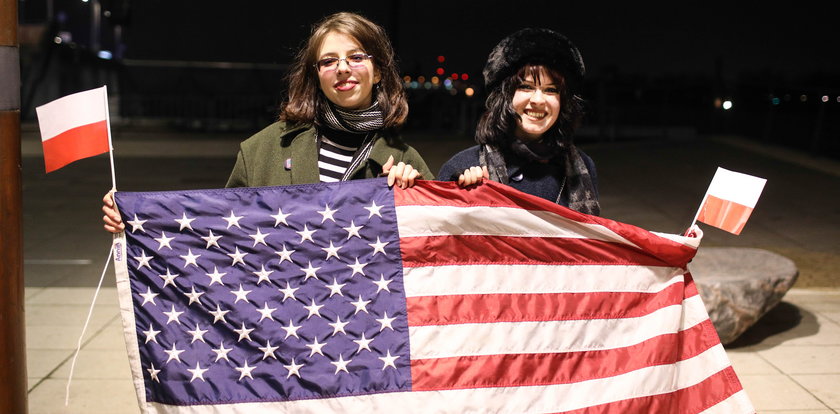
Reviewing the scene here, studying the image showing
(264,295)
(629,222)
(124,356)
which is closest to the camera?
(264,295)

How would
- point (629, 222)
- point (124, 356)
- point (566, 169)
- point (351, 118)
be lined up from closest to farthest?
point (351, 118)
point (566, 169)
point (124, 356)
point (629, 222)

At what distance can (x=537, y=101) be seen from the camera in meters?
3.22

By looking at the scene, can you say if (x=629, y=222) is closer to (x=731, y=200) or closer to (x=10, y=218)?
(x=731, y=200)

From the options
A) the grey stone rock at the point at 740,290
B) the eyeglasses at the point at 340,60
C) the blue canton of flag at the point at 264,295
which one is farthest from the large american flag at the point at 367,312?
the grey stone rock at the point at 740,290

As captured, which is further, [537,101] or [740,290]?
[740,290]

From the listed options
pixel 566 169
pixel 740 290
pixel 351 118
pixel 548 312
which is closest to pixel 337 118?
pixel 351 118

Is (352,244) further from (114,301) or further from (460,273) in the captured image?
(114,301)

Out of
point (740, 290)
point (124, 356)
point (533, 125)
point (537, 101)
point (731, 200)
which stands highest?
point (537, 101)

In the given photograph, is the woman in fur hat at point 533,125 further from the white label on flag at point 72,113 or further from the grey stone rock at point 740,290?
the grey stone rock at point 740,290

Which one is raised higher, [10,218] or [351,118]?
[351,118]

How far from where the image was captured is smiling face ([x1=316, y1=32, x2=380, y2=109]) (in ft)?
10.1

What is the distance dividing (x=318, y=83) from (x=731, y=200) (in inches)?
69.7

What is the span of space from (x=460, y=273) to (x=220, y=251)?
940mm

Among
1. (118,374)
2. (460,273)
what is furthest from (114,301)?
(460,273)
